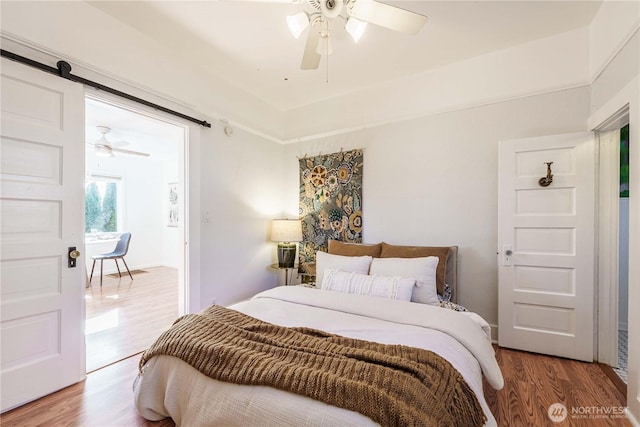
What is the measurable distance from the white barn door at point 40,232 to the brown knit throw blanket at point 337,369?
90 centimetres

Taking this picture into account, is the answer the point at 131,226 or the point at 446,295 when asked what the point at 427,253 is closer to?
the point at 446,295

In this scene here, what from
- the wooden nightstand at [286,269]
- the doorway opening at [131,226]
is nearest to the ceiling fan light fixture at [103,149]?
the doorway opening at [131,226]

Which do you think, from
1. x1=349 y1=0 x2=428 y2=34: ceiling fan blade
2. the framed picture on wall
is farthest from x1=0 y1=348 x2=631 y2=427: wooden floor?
the framed picture on wall

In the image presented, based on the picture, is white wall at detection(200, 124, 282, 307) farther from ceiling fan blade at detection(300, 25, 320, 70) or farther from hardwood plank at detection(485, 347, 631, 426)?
hardwood plank at detection(485, 347, 631, 426)

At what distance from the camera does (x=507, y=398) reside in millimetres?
1818

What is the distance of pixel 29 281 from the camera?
179 cm

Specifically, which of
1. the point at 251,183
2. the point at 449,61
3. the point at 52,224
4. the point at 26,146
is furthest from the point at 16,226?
the point at 449,61

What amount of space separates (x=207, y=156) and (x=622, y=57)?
3.42 meters

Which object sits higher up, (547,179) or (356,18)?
(356,18)

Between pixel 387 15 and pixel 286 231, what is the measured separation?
247 cm

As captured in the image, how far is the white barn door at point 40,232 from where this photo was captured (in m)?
1.70

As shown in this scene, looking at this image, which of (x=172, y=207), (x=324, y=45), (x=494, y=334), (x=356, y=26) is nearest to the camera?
(x=356, y=26)

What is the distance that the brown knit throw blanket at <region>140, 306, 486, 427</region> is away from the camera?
980mm

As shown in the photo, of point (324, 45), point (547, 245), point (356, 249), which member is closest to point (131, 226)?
point (356, 249)
